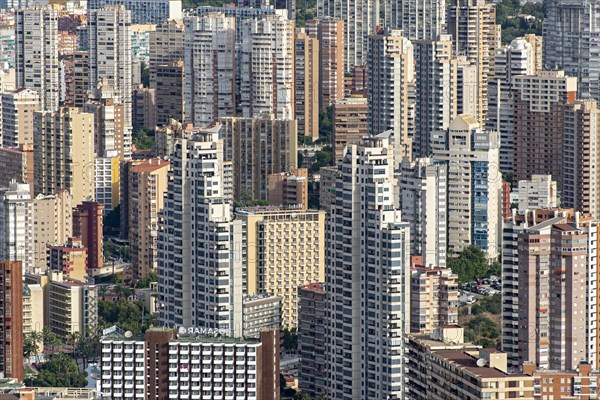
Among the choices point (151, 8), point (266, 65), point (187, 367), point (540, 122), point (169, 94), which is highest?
point (151, 8)

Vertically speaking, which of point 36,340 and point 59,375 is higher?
point 36,340

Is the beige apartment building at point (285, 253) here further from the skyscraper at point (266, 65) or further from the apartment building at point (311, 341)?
the skyscraper at point (266, 65)

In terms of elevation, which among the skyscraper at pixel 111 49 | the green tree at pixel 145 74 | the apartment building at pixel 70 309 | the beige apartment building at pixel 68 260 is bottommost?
the apartment building at pixel 70 309

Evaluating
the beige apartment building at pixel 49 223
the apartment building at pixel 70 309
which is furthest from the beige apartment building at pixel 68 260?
the apartment building at pixel 70 309

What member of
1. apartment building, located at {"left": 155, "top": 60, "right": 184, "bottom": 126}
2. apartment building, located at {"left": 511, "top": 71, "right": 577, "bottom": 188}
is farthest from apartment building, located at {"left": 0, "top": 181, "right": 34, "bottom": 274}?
apartment building, located at {"left": 155, "top": 60, "right": 184, "bottom": 126}

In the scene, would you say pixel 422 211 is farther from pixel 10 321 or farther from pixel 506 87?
pixel 506 87

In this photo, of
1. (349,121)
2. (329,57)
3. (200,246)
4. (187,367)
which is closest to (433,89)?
(349,121)

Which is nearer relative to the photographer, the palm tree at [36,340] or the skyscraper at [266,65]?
the palm tree at [36,340]
